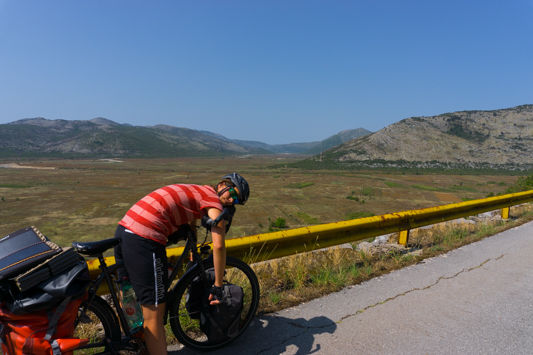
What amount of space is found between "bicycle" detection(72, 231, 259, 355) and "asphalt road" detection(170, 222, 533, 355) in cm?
22

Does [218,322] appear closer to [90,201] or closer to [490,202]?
[490,202]

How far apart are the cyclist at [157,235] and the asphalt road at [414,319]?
67 centimetres

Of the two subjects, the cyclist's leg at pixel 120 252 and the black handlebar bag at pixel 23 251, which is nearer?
the black handlebar bag at pixel 23 251

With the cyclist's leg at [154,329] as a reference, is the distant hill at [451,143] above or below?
above

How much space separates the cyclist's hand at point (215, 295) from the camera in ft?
9.05

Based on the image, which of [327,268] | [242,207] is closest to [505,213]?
[327,268]

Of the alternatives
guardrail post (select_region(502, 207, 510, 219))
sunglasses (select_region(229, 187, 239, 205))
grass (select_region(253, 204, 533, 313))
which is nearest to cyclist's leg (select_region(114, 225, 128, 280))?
sunglasses (select_region(229, 187, 239, 205))

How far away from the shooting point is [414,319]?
3533mm

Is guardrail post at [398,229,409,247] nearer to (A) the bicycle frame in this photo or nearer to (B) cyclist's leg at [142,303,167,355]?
(A) the bicycle frame

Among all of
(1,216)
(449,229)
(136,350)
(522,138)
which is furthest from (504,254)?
(522,138)

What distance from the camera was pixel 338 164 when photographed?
311 ft

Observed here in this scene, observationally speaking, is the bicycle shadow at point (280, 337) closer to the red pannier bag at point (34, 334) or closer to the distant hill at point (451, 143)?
the red pannier bag at point (34, 334)

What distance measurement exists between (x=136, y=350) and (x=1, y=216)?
33261 mm

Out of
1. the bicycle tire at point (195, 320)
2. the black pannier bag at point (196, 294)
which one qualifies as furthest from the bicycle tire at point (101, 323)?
the black pannier bag at point (196, 294)
